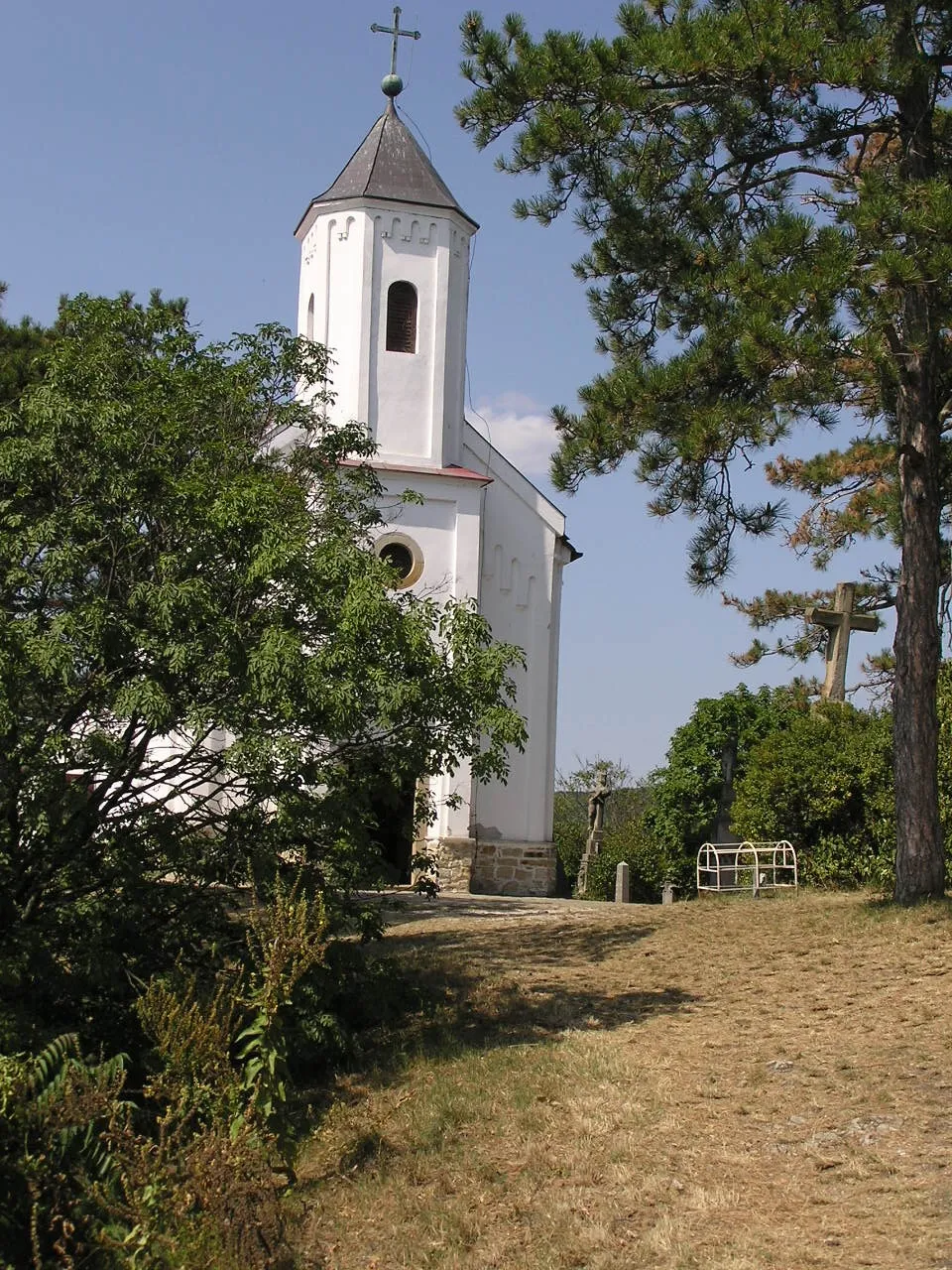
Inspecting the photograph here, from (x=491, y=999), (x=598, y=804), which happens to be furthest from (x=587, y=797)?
(x=491, y=999)

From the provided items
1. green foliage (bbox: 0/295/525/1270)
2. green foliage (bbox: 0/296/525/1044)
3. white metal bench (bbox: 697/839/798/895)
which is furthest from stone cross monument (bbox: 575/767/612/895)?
green foliage (bbox: 0/296/525/1044)

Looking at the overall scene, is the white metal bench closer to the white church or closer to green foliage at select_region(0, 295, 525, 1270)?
the white church

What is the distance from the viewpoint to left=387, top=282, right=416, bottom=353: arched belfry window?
21703mm

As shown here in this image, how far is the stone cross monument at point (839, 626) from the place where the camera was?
17.0 m

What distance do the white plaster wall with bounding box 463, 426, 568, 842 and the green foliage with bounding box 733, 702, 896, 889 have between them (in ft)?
15.4

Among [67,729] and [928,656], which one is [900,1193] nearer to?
[67,729]

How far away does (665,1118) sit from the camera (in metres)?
8.02

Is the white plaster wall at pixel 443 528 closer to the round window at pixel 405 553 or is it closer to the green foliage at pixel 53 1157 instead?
the round window at pixel 405 553

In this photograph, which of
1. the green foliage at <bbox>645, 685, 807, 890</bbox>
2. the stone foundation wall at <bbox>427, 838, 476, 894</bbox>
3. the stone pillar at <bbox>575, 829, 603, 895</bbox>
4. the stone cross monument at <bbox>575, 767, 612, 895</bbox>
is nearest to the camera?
the stone foundation wall at <bbox>427, 838, 476, 894</bbox>

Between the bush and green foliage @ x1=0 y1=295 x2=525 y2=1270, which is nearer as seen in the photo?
green foliage @ x1=0 y1=295 x2=525 y2=1270

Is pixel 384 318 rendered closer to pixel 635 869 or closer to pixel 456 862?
pixel 456 862

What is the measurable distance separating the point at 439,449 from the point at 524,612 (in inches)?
112

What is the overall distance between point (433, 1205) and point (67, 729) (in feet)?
12.8

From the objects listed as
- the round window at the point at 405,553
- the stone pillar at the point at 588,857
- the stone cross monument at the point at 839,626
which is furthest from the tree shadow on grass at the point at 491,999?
the stone pillar at the point at 588,857
